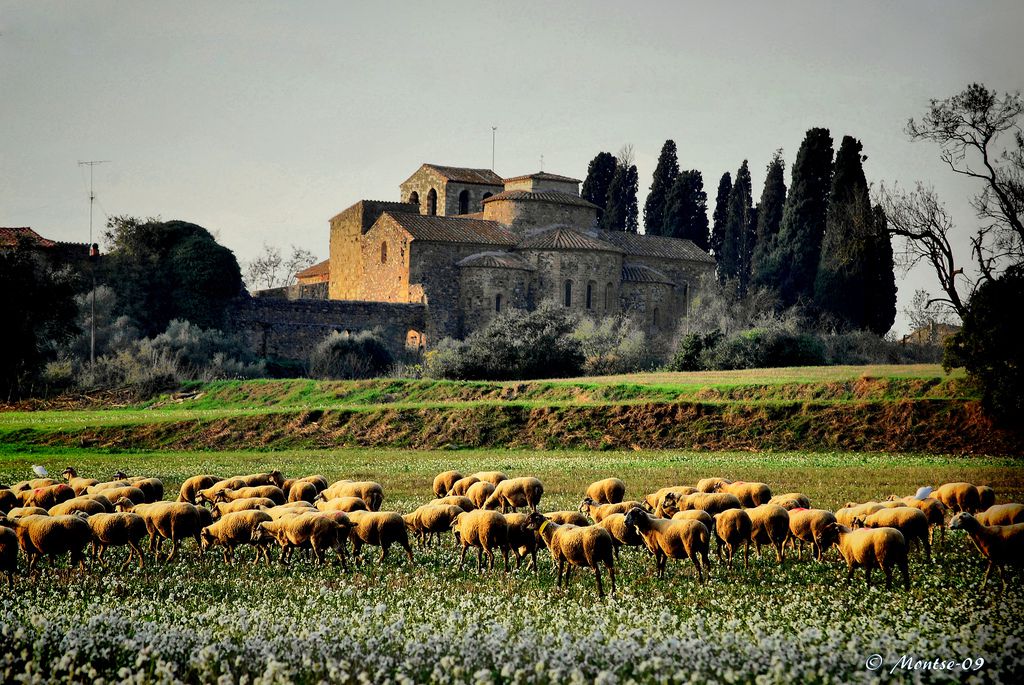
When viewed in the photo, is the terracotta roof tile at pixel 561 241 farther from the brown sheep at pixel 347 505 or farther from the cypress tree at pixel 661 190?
the brown sheep at pixel 347 505

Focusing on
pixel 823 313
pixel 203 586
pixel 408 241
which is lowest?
pixel 203 586

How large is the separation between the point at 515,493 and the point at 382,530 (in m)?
3.19

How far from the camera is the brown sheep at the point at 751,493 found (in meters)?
15.9

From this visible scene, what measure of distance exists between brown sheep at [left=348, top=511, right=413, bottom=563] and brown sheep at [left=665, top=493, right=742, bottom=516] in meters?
3.77

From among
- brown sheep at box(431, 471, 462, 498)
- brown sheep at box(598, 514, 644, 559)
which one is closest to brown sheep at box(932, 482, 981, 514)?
brown sheep at box(598, 514, 644, 559)

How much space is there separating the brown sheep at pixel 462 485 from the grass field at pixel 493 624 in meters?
3.08

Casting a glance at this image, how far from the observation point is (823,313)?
2594 inches

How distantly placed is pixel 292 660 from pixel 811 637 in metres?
4.36

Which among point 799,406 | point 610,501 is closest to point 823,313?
point 799,406

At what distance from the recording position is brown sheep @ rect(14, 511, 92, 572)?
12.1 metres

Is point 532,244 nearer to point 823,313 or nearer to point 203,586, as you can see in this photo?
point 823,313

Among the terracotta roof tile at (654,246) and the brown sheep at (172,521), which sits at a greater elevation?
the terracotta roof tile at (654,246)

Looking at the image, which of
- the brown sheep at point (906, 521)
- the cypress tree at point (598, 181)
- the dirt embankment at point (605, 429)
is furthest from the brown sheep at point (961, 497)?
the cypress tree at point (598, 181)

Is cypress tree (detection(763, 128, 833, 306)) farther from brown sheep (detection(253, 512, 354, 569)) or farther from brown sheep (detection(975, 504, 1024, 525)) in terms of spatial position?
brown sheep (detection(253, 512, 354, 569))
